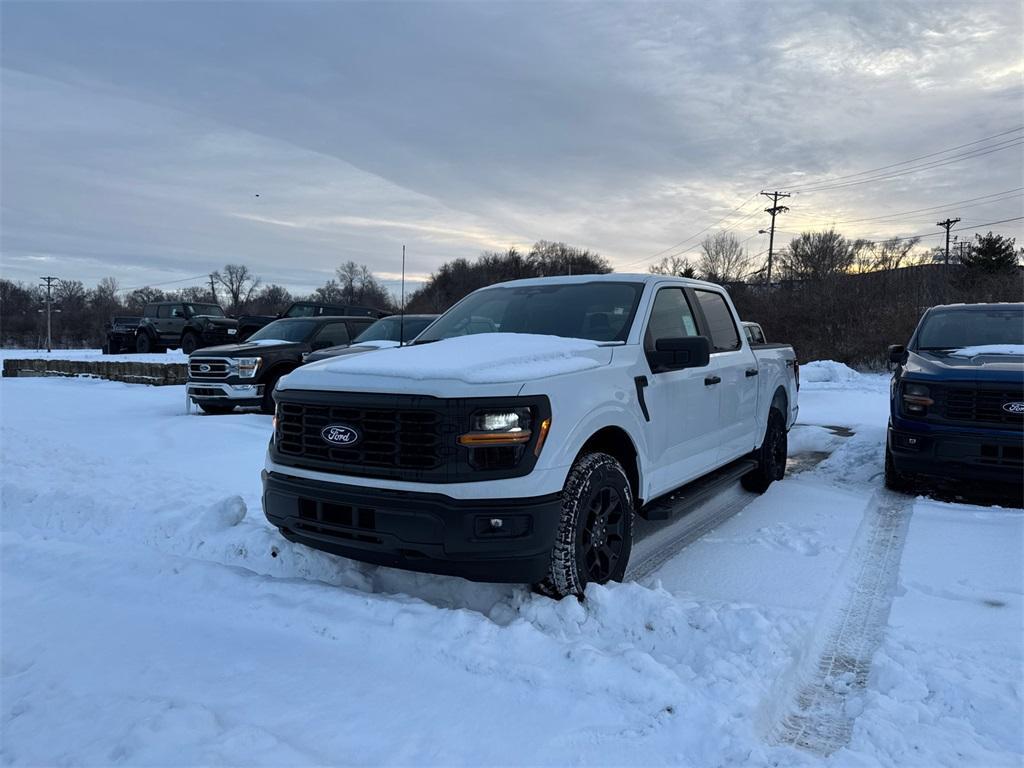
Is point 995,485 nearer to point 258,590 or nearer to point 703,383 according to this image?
point 703,383

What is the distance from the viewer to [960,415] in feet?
17.8

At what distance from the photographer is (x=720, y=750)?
7.54 feet

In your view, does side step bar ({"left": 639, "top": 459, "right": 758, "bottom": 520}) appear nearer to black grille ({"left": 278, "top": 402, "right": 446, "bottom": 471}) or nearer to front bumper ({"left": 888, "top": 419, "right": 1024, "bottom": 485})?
front bumper ({"left": 888, "top": 419, "right": 1024, "bottom": 485})

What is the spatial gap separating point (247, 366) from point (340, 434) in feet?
24.2

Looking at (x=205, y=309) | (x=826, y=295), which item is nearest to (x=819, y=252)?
(x=826, y=295)

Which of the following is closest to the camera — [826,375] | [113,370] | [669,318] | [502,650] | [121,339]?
[502,650]

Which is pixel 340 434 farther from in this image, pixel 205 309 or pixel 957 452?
pixel 205 309

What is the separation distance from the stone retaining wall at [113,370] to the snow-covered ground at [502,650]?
10.3 meters

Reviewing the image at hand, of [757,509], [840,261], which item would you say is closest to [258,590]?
[757,509]

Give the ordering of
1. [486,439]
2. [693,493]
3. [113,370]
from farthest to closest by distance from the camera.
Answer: [113,370]
[693,493]
[486,439]

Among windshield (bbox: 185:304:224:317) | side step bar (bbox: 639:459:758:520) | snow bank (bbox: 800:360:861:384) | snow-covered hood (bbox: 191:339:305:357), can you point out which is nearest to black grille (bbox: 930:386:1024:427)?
side step bar (bbox: 639:459:758:520)

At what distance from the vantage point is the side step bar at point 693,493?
388 centimetres

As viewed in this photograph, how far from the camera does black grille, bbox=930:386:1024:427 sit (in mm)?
5211

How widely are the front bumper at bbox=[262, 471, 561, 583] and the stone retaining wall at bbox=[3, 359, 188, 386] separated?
43.0ft
